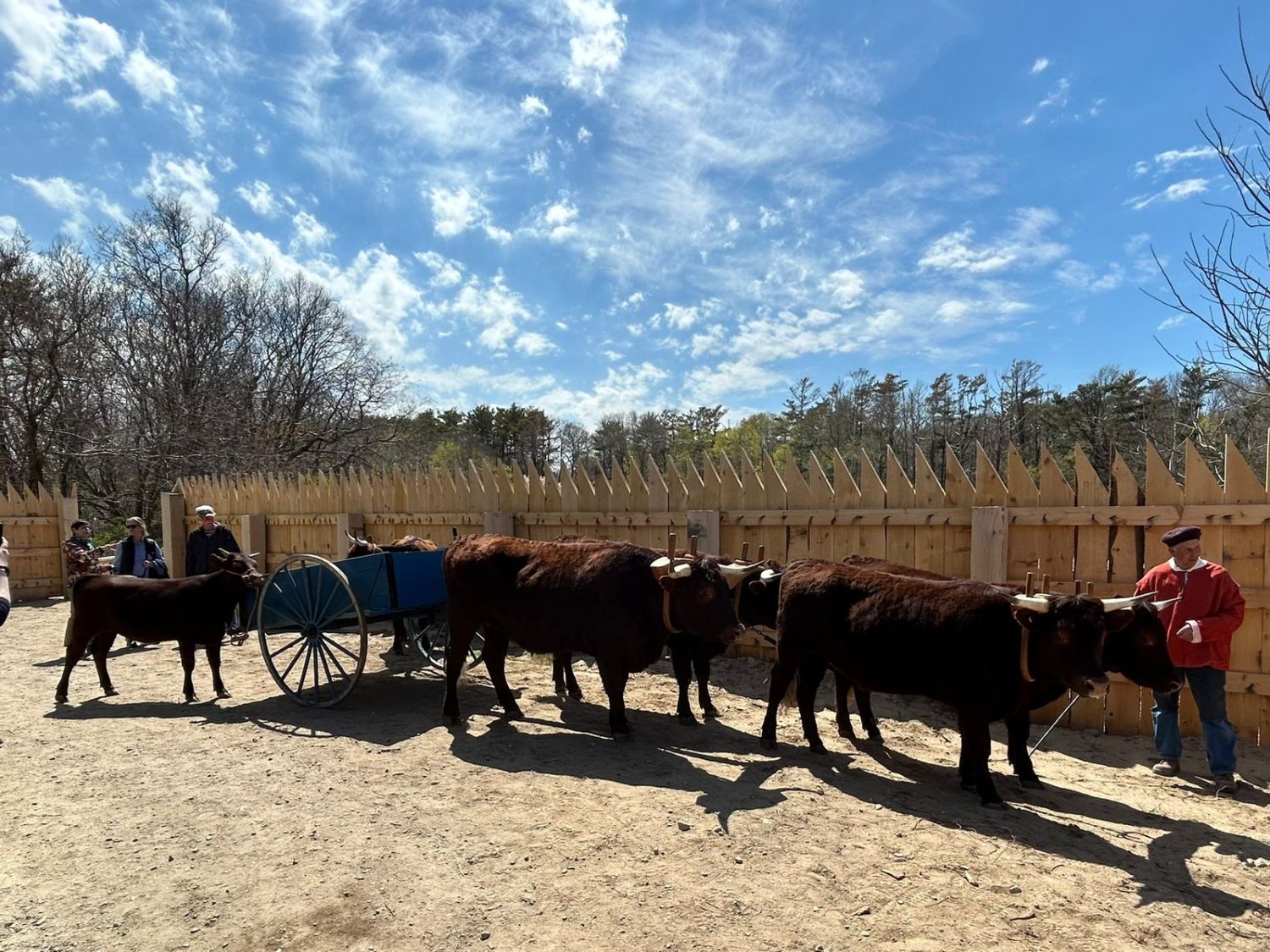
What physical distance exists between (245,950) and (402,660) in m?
6.04

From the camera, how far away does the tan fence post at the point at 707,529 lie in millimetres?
7719

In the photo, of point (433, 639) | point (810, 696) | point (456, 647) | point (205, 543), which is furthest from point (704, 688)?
point (205, 543)

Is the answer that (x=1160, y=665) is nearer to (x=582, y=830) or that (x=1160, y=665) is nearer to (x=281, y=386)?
(x=582, y=830)

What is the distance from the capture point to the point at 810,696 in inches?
214

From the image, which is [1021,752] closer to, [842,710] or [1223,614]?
[842,710]

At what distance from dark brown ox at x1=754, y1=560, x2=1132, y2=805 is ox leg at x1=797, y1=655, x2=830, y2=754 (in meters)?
0.06

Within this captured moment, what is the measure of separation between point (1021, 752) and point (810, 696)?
1.44 metres

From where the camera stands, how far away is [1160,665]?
13.4 ft

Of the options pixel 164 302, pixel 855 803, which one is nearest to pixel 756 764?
pixel 855 803

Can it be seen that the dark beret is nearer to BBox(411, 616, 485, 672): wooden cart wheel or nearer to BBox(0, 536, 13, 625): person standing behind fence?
BBox(411, 616, 485, 672): wooden cart wheel

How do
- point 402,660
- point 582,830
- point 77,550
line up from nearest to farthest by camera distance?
point 582,830 < point 402,660 < point 77,550

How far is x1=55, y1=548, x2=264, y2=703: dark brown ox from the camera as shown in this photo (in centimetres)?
701

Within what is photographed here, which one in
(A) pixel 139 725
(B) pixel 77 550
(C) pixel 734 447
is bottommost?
(A) pixel 139 725

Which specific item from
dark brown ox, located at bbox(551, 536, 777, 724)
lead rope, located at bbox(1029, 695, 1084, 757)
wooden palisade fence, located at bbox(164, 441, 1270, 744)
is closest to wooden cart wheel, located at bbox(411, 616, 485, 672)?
dark brown ox, located at bbox(551, 536, 777, 724)
